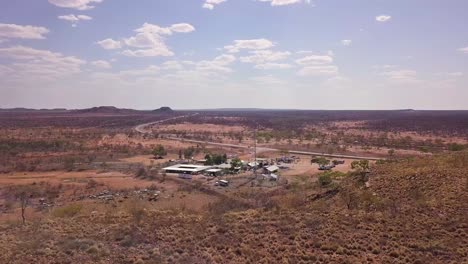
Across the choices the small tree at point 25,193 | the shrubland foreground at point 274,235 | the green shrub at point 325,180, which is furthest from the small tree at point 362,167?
the small tree at point 25,193

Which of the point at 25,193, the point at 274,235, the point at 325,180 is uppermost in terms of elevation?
the point at 274,235

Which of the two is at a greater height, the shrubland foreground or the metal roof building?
the shrubland foreground

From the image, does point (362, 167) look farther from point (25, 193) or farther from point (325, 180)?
point (25, 193)

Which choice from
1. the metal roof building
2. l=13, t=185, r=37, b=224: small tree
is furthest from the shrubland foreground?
the metal roof building

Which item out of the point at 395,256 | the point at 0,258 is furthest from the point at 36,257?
the point at 395,256

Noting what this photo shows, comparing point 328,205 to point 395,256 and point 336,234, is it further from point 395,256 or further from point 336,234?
point 395,256

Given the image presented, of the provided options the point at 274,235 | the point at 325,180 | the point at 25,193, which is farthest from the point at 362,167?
the point at 25,193

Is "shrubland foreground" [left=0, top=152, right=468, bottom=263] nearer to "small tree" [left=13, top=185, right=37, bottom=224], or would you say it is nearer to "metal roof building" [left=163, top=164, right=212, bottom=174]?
"small tree" [left=13, top=185, right=37, bottom=224]

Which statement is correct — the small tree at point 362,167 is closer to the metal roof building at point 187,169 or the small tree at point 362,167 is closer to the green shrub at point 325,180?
the green shrub at point 325,180
